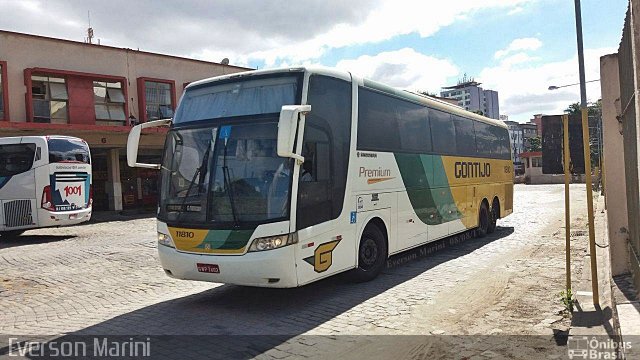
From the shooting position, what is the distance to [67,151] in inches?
641

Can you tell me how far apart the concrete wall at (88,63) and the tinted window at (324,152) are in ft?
67.9

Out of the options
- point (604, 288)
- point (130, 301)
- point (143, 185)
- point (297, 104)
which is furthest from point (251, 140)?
point (143, 185)

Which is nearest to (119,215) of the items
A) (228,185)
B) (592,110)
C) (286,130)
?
(228,185)

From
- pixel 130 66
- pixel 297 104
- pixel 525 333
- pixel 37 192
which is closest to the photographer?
pixel 525 333

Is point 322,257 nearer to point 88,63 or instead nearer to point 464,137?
point 464,137

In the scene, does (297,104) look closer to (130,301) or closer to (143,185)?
(130,301)

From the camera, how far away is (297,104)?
670 cm

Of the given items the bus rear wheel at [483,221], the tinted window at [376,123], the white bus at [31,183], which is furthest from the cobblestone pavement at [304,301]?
the white bus at [31,183]

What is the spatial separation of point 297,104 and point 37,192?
12.6m

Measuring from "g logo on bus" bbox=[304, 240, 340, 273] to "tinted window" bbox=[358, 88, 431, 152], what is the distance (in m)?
1.81

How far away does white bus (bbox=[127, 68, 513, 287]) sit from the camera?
21.0 feet

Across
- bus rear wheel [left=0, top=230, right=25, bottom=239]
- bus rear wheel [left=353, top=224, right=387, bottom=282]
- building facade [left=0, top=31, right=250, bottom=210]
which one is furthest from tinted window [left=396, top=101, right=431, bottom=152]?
building facade [left=0, top=31, right=250, bottom=210]

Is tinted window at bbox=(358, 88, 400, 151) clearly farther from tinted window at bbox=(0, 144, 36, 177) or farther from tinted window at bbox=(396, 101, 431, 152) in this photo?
tinted window at bbox=(0, 144, 36, 177)

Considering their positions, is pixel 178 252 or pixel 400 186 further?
pixel 400 186
